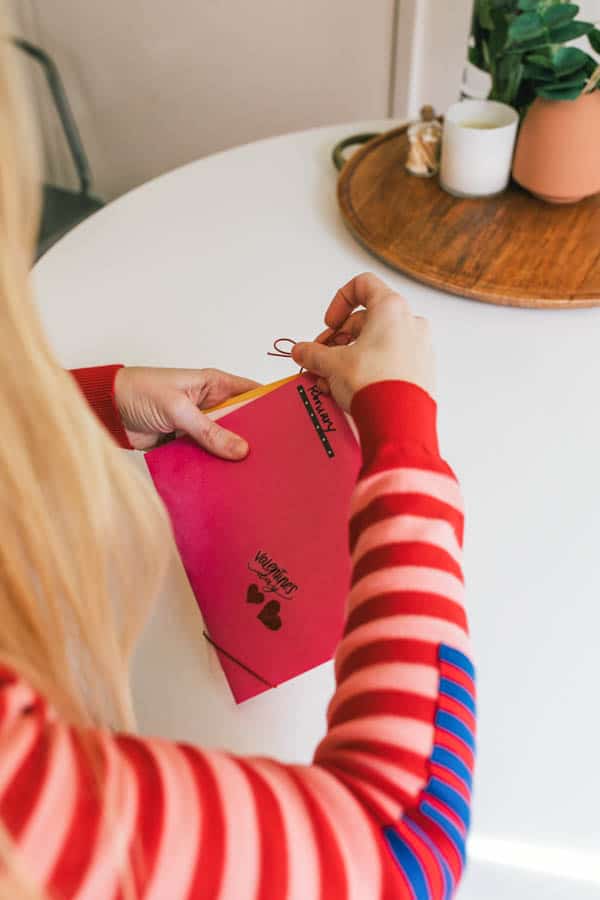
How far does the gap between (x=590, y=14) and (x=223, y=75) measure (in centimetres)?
94

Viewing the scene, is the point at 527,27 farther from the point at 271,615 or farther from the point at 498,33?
the point at 271,615

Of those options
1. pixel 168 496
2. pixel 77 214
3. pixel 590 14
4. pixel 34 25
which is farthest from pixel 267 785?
pixel 34 25

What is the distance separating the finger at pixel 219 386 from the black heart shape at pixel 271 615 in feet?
0.75

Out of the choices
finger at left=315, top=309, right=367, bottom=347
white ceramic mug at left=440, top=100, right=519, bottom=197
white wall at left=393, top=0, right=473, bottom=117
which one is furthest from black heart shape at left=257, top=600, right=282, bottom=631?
white wall at left=393, top=0, right=473, bottom=117

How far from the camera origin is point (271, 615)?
0.55 metres

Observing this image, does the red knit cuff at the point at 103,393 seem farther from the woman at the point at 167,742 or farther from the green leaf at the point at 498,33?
the green leaf at the point at 498,33

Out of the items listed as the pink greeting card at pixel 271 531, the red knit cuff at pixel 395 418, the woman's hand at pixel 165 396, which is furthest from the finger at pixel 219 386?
→ the red knit cuff at pixel 395 418

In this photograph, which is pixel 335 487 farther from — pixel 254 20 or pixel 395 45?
pixel 254 20

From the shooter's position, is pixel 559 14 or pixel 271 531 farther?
pixel 559 14

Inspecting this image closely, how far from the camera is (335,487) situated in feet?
1.82

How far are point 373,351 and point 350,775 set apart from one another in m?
0.29

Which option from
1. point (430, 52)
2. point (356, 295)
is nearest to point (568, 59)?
point (356, 295)

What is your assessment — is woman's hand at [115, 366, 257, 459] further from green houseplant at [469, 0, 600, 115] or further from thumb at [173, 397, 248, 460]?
green houseplant at [469, 0, 600, 115]

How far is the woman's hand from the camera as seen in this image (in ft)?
2.09
